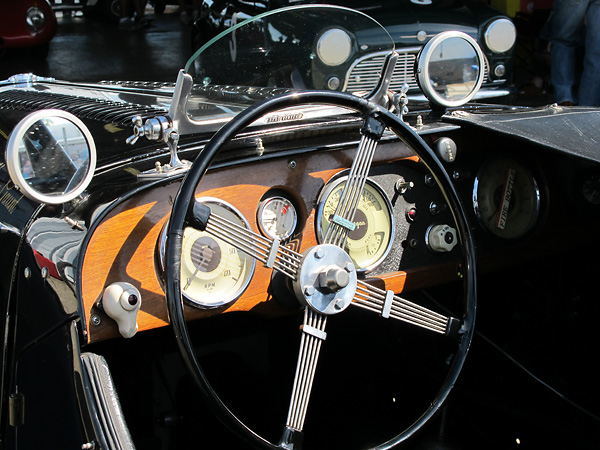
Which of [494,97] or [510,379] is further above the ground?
→ [494,97]

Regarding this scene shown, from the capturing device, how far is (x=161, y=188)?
1.64m

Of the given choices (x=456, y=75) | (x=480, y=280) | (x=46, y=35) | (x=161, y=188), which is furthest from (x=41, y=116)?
(x=46, y=35)

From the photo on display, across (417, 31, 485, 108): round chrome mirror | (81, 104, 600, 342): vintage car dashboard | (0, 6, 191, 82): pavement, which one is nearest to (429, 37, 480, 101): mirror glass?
(417, 31, 485, 108): round chrome mirror

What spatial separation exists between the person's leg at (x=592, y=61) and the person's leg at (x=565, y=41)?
11cm

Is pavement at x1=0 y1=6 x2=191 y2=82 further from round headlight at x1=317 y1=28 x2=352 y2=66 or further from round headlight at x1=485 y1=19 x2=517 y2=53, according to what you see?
round headlight at x1=317 y1=28 x2=352 y2=66

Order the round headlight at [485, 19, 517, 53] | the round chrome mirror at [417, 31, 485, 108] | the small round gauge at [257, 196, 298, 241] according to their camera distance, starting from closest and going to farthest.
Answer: the small round gauge at [257, 196, 298, 241]
the round chrome mirror at [417, 31, 485, 108]
the round headlight at [485, 19, 517, 53]

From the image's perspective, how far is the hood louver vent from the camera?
2.26m

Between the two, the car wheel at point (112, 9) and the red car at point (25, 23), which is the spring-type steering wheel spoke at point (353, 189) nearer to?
the red car at point (25, 23)

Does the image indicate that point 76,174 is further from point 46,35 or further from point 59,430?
point 46,35

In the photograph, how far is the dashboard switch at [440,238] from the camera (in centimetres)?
206

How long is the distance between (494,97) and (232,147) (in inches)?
179

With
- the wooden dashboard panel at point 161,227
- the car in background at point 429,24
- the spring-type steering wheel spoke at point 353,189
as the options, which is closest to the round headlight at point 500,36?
the car in background at point 429,24

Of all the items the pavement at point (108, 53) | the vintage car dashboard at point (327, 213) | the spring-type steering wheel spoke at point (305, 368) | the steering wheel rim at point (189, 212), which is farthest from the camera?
the pavement at point (108, 53)

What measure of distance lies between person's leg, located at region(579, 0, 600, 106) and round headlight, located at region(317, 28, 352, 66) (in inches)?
171
